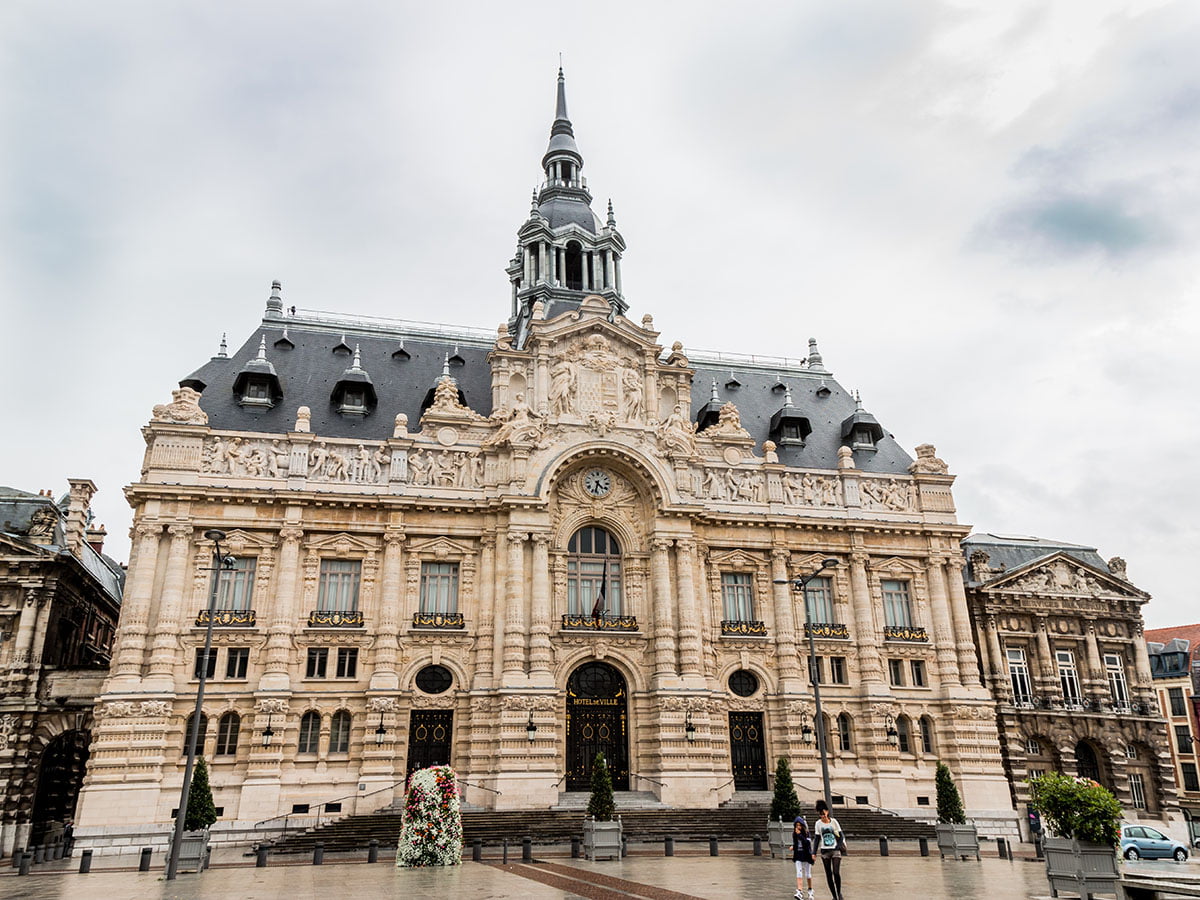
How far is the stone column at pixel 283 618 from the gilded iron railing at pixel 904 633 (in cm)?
2798

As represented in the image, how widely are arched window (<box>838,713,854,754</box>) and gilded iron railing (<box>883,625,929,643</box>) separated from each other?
446 cm

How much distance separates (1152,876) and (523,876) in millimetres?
14217

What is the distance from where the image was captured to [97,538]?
55.5 m

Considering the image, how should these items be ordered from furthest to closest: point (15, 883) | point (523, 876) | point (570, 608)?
1. point (570, 608)
2. point (15, 883)
3. point (523, 876)

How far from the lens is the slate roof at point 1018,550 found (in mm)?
51094

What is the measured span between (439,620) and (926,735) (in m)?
24.0

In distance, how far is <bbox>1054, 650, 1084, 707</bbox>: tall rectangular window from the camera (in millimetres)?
47812

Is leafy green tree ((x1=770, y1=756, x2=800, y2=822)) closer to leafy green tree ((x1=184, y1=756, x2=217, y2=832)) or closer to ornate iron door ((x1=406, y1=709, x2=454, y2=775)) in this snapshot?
ornate iron door ((x1=406, y1=709, x2=454, y2=775))

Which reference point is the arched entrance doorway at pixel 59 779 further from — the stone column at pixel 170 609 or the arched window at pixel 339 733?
the arched window at pixel 339 733

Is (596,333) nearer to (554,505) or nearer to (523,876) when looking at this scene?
(554,505)

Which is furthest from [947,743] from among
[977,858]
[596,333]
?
[596,333]

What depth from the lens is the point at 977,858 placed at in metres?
29.3

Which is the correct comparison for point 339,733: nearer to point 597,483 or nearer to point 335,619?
point 335,619

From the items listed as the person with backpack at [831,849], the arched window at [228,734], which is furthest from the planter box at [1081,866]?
the arched window at [228,734]
